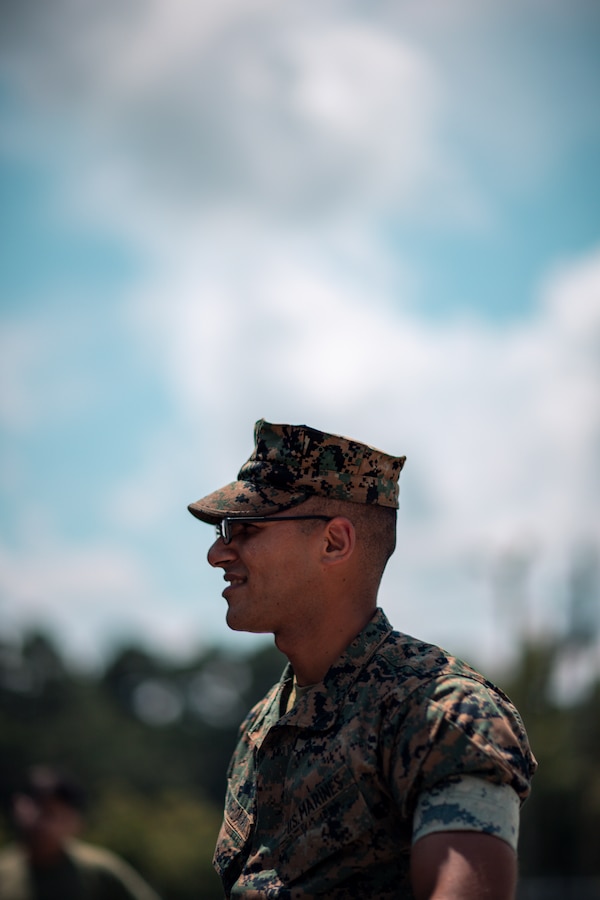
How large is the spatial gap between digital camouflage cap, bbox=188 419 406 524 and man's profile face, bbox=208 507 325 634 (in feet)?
0.29

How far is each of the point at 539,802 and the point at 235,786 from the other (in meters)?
51.6

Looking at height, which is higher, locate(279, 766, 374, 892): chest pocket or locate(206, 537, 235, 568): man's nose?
locate(206, 537, 235, 568): man's nose

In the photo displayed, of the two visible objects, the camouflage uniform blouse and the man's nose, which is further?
the man's nose

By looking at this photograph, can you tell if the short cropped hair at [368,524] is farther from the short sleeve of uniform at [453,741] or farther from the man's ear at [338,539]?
the short sleeve of uniform at [453,741]

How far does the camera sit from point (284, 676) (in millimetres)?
4465

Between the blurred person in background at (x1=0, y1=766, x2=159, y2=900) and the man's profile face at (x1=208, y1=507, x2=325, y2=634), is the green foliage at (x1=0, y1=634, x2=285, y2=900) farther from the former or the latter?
the man's profile face at (x1=208, y1=507, x2=325, y2=634)

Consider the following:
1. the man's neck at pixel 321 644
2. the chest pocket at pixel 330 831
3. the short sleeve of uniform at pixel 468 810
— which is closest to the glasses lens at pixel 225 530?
the man's neck at pixel 321 644

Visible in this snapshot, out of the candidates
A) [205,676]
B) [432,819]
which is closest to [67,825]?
[432,819]

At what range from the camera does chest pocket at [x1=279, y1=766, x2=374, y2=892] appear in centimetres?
354

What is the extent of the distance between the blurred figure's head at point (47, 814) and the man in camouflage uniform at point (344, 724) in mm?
4419

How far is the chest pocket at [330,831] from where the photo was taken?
3.54 m

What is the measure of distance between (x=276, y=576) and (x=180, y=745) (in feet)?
285

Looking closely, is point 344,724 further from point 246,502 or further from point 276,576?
point 246,502

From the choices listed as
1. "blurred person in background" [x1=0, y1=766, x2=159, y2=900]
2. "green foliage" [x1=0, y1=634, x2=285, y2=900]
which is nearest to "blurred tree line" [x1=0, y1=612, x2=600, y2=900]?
"green foliage" [x1=0, y1=634, x2=285, y2=900]
